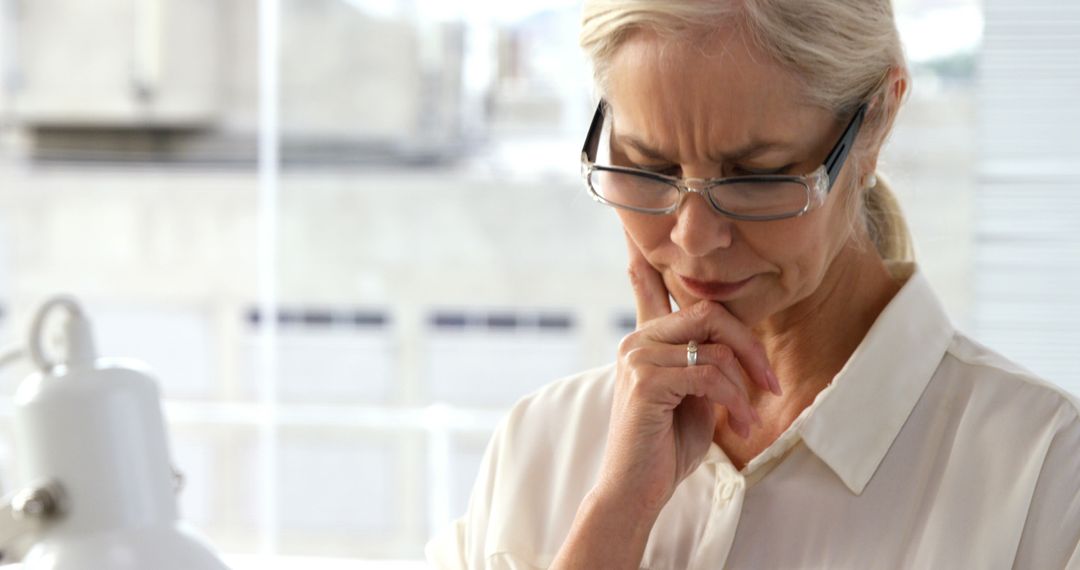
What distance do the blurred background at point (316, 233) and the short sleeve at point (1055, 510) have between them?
2.58 m

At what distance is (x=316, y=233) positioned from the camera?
3.77m

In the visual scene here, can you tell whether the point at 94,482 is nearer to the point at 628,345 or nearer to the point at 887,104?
the point at 628,345

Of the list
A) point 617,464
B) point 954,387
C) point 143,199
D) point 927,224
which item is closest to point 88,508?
point 617,464

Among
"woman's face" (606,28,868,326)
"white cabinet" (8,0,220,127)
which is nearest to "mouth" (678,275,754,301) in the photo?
"woman's face" (606,28,868,326)

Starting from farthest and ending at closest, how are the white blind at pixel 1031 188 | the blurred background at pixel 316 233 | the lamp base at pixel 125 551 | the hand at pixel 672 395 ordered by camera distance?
the blurred background at pixel 316 233
the white blind at pixel 1031 188
the hand at pixel 672 395
the lamp base at pixel 125 551

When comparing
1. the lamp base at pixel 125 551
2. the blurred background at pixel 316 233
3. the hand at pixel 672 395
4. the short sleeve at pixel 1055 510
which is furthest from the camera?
the blurred background at pixel 316 233

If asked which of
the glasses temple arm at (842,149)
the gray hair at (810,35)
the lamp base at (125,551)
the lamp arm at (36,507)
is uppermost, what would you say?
the gray hair at (810,35)

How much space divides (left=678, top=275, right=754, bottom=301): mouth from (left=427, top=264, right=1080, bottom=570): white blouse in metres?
0.14

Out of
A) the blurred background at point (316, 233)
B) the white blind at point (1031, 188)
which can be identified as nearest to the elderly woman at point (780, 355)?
the white blind at point (1031, 188)

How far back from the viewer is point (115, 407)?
956mm

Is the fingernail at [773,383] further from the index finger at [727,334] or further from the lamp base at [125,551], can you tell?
the lamp base at [125,551]

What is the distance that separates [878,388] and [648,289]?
0.81 feet

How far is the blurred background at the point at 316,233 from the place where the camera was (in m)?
3.68

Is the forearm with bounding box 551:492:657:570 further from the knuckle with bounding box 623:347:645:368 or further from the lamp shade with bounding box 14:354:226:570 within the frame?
the lamp shade with bounding box 14:354:226:570
